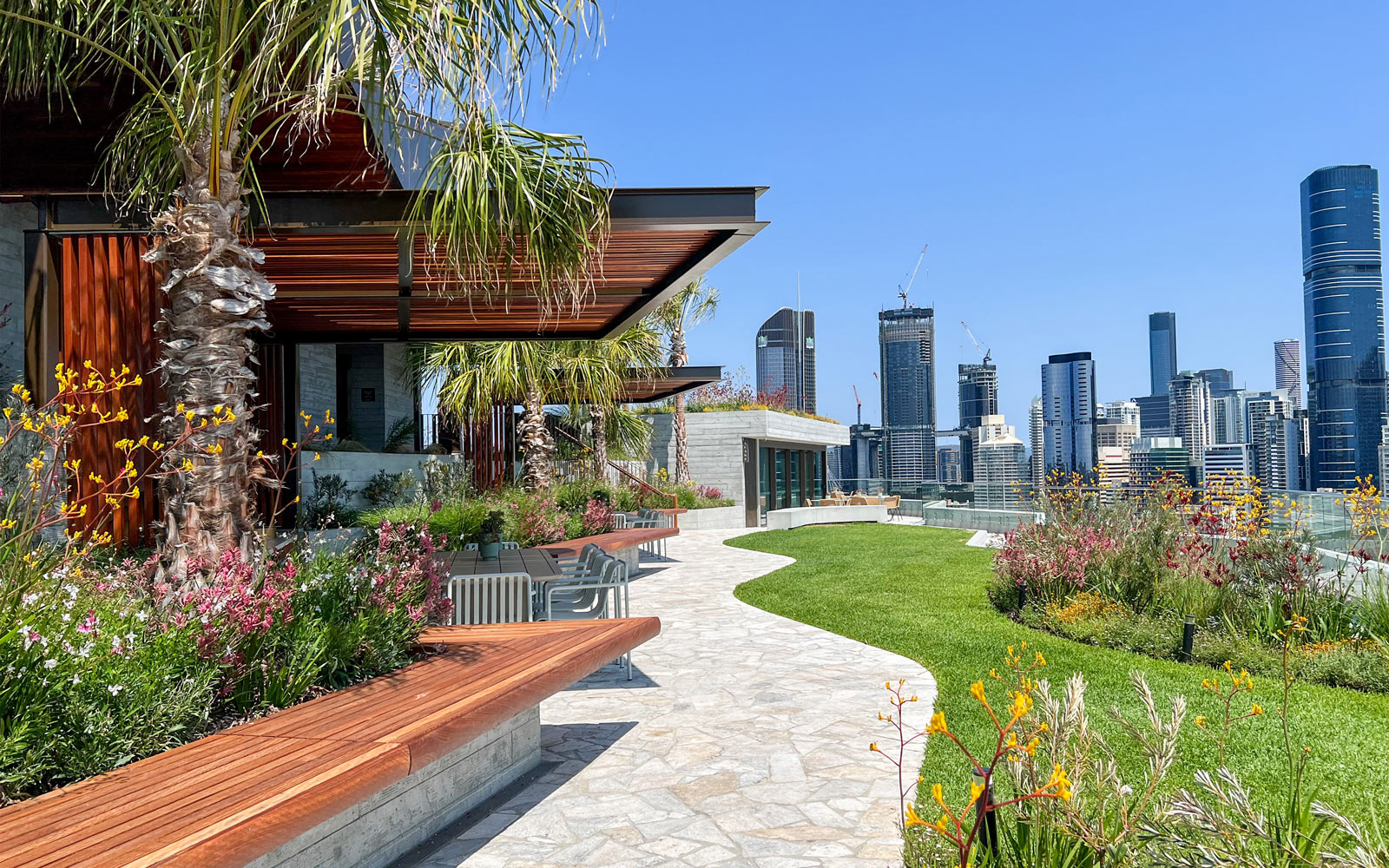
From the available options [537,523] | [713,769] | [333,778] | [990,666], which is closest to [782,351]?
[537,523]

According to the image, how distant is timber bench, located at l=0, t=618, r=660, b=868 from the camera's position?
2270 mm

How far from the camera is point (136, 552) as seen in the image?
229 inches

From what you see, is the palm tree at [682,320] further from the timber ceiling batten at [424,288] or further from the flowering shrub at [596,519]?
the timber ceiling batten at [424,288]

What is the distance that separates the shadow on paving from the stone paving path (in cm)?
1

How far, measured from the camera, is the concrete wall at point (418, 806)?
10.4 ft

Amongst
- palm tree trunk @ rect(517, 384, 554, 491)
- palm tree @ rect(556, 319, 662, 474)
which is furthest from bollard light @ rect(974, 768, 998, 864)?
palm tree trunk @ rect(517, 384, 554, 491)

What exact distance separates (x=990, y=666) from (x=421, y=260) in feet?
18.8

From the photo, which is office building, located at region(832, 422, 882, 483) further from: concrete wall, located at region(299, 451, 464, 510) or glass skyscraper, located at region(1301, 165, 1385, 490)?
concrete wall, located at region(299, 451, 464, 510)

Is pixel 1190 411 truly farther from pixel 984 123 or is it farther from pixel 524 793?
pixel 524 793

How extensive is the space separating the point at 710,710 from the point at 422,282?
4.66 meters

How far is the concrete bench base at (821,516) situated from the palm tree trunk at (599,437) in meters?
5.77

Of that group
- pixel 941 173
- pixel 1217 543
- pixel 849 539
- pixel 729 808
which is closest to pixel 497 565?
pixel 729 808

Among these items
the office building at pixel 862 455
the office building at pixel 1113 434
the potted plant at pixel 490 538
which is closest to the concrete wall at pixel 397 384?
the potted plant at pixel 490 538

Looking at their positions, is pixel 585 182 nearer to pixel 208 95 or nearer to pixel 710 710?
pixel 208 95
